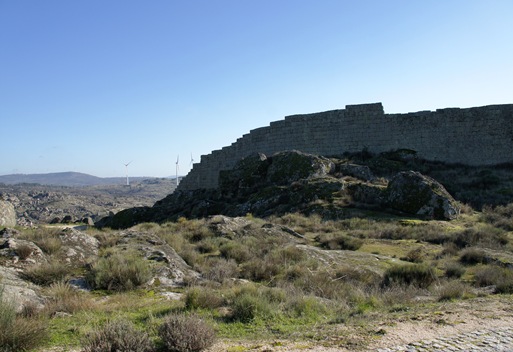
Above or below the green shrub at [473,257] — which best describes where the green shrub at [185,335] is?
above

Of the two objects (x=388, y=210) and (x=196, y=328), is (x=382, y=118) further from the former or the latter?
(x=196, y=328)

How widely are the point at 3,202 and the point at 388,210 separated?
1649 cm

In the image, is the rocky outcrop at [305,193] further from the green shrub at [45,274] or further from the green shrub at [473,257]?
the green shrub at [45,274]

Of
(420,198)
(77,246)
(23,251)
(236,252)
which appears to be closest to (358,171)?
(420,198)

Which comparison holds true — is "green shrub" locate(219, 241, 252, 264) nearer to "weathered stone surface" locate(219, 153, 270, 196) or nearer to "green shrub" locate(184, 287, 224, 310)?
"green shrub" locate(184, 287, 224, 310)

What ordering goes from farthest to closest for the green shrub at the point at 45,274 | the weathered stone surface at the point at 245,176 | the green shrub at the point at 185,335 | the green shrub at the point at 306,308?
the weathered stone surface at the point at 245,176
the green shrub at the point at 45,274
the green shrub at the point at 306,308
the green shrub at the point at 185,335

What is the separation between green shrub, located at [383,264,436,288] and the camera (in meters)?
8.06

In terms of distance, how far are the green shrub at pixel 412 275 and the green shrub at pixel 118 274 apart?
4.65 metres

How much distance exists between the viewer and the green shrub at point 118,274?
6.43 m

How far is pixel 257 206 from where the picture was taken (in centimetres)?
1953

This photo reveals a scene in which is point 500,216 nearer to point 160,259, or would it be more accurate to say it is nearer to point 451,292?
point 451,292

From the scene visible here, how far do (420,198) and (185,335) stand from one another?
1445cm

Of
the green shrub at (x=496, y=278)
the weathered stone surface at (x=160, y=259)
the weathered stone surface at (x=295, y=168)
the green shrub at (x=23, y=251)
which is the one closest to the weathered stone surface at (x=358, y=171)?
the weathered stone surface at (x=295, y=168)

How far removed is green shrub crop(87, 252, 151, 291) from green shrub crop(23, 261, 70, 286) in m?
0.44
